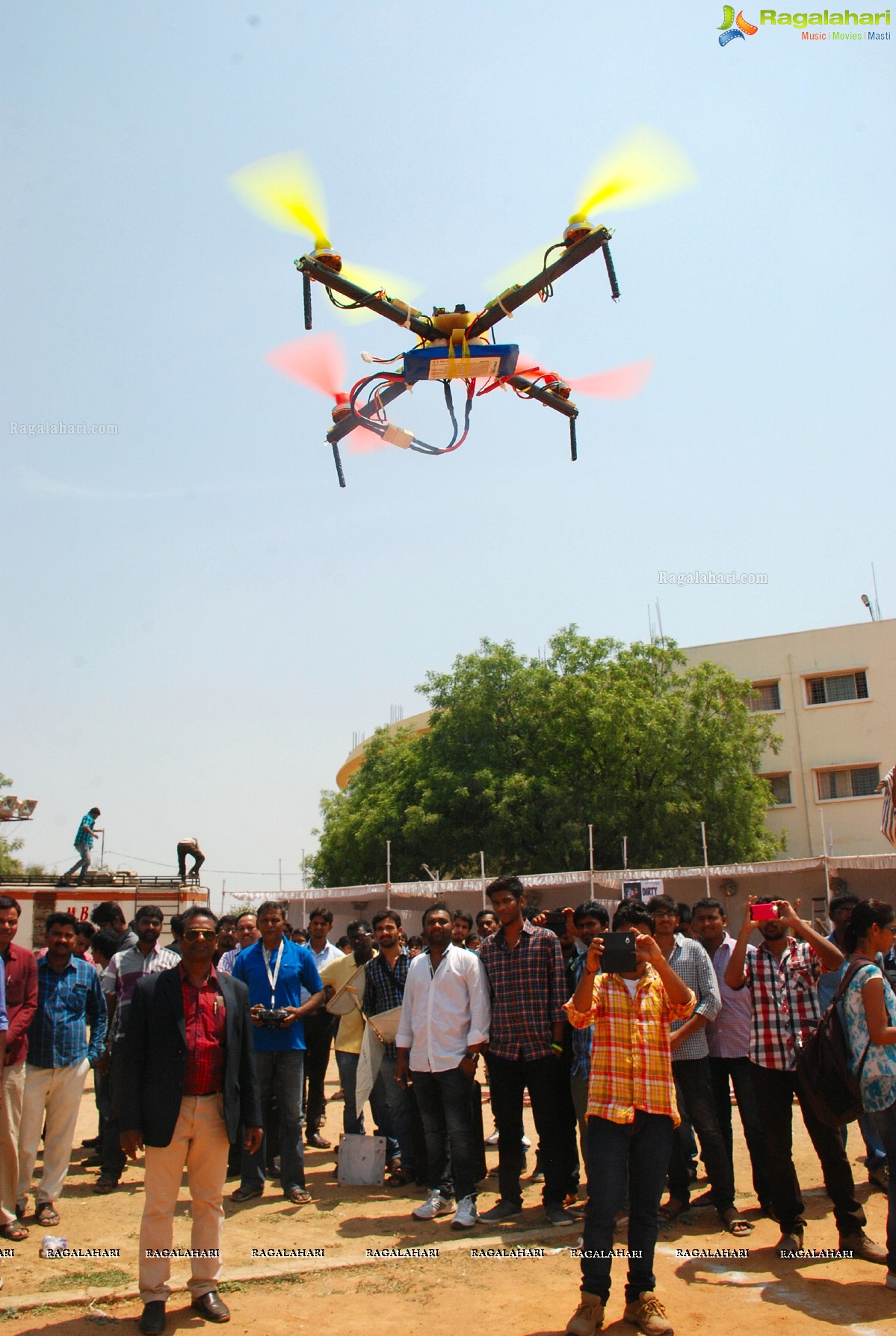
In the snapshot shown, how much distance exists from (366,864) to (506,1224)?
27608 millimetres

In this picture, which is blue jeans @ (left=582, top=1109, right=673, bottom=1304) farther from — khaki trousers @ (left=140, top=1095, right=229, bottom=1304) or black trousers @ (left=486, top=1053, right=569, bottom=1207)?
khaki trousers @ (left=140, top=1095, right=229, bottom=1304)

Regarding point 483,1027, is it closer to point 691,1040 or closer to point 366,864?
point 691,1040

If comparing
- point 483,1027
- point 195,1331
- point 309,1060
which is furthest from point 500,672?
point 195,1331

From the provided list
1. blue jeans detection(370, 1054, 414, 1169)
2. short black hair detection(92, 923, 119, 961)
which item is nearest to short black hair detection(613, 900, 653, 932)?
blue jeans detection(370, 1054, 414, 1169)

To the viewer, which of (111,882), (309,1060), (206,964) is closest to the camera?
(206,964)

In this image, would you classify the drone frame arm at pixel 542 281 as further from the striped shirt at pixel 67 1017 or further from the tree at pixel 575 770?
the tree at pixel 575 770

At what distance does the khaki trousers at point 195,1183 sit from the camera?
4.91 m

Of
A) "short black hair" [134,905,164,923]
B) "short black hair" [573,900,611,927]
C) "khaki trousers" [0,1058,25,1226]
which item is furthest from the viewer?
"short black hair" [134,905,164,923]

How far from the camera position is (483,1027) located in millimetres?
6723

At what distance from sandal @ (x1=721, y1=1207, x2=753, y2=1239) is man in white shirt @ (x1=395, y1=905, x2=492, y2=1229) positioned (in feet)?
4.86

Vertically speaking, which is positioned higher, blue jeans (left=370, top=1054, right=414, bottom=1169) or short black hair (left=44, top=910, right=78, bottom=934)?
short black hair (left=44, top=910, right=78, bottom=934)

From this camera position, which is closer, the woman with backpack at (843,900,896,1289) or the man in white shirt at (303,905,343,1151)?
the woman with backpack at (843,900,896,1289)

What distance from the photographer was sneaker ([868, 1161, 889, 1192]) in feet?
22.6

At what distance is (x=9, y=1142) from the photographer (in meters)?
6.23
